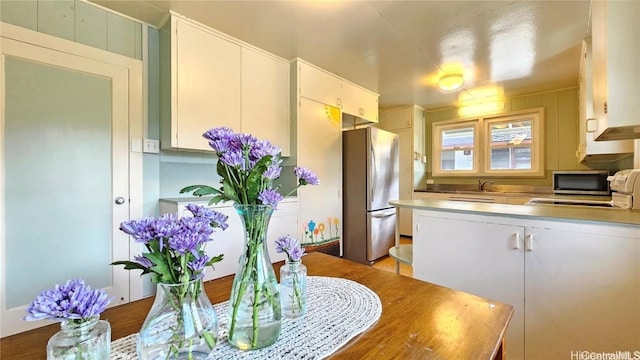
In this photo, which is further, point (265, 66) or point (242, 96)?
point (265, 66)

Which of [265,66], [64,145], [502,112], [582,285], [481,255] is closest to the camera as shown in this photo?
[582,285]

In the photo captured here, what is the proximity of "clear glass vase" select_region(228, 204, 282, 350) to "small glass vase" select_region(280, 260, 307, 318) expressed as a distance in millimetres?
98

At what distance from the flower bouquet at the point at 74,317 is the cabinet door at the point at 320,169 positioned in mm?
2422

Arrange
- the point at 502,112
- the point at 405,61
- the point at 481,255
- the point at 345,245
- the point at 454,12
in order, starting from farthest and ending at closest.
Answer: the point at 502,112, the point at 345,245, the point at 405,61, the point at 454,12, the point at 481,255

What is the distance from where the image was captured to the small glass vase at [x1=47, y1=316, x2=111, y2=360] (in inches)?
17.5

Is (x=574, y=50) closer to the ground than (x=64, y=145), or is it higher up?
higher up

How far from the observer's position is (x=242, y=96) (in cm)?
257

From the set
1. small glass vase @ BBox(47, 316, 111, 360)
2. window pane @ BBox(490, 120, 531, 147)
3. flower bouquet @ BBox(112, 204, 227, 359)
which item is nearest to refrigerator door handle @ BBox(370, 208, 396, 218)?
window pane @ BBox(490, 120, 531, 147)

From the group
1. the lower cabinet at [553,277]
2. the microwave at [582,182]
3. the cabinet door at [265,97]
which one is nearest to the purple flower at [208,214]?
the lower cabinet at [553,277]

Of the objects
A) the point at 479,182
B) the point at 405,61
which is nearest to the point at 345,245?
the point at 405,61

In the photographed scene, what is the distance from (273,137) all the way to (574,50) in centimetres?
303

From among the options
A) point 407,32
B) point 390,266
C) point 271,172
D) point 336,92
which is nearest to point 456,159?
point 390,266

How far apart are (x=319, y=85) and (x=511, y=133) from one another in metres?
3.19

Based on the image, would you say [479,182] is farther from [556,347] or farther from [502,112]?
[556,347]
